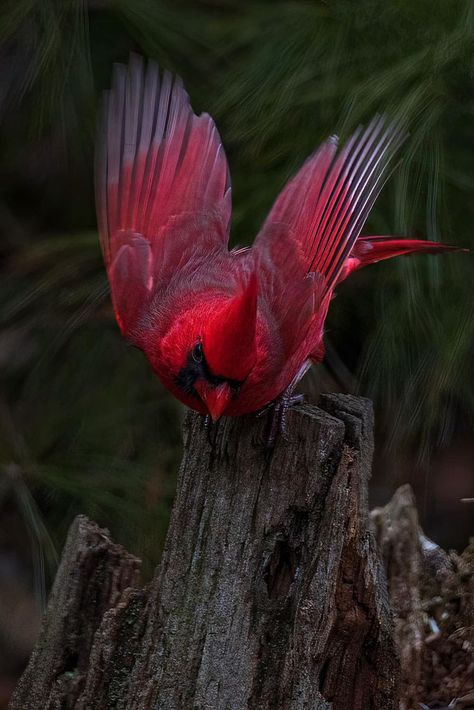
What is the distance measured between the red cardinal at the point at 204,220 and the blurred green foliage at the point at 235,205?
10.0 inches

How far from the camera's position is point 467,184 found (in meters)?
2.72

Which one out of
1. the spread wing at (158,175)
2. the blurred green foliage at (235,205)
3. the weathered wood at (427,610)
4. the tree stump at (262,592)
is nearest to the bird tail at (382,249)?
the blurred green foliage at (235,205)

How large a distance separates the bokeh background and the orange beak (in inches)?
35.7

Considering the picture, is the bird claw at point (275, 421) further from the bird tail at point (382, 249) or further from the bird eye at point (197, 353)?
the bird tail at point (382, 249)

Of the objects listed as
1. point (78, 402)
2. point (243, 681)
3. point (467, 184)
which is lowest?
point (243, 681)

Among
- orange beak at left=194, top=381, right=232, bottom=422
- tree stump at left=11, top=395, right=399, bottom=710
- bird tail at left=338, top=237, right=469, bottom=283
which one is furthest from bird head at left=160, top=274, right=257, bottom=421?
bird tail at left=338, top=237, right=469, bottom=283

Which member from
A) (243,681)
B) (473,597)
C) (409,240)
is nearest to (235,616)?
(243,681)

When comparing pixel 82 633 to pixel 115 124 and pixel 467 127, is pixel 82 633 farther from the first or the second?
pixel 467 127

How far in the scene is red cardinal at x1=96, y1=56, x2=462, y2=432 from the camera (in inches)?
84.0

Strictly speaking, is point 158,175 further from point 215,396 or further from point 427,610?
point 427,610

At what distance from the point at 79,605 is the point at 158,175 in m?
0.86

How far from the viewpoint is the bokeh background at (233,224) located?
2646 millimetres

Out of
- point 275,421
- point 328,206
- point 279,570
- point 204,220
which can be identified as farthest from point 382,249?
point 279,570

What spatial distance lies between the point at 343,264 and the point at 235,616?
32.0 inches
